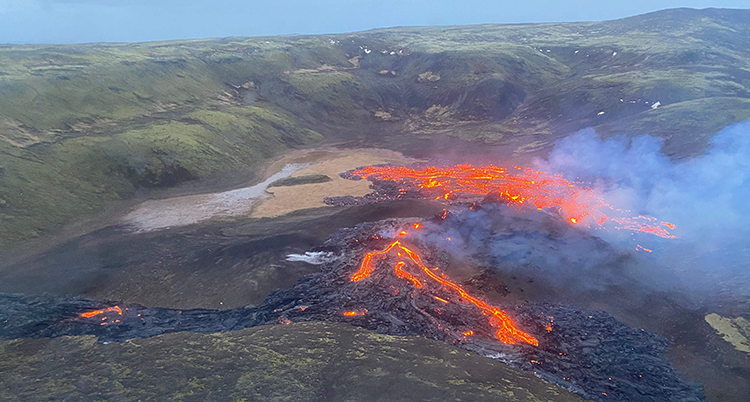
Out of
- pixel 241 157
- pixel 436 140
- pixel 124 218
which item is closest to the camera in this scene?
pixel 124 218

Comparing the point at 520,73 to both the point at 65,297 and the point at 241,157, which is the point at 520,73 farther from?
the point at 65,297

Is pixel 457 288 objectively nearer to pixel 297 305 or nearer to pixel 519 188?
pixel 297 305

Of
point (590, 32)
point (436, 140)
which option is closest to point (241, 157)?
point (436, 140)

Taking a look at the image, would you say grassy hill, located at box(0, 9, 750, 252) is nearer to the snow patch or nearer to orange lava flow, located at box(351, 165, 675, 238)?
orange lava flow, located at box(351, 165, 675, 238)

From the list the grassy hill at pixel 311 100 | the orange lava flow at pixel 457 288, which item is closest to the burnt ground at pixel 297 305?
the orange lava flow at pixel 457 288

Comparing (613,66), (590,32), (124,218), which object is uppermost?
(590,32)

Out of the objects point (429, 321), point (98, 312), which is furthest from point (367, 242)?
point (98, 312)
